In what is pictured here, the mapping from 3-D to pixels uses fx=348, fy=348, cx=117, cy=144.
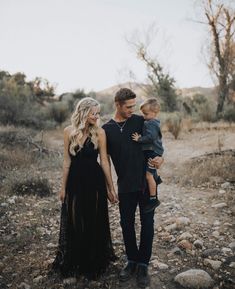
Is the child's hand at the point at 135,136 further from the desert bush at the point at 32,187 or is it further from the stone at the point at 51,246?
the desert bush at the point at 32,187

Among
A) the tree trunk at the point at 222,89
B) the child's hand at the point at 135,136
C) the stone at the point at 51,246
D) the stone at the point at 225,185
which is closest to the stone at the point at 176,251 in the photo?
the stone at the point at 51,246

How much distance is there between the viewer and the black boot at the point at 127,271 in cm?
378

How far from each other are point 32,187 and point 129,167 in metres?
4.06

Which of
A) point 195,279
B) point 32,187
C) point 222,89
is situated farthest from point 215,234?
point 222,89

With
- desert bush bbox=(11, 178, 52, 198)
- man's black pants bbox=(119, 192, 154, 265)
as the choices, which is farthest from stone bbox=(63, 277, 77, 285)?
desert bush bbox=(11, 178, 52, 198)

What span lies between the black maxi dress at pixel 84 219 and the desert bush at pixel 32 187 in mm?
3170

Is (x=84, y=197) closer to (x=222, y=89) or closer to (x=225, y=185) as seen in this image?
(x=225, y=185)

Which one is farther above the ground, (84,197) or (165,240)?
(84,197)

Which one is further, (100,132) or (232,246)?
(232,246)

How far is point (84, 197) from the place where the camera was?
378 cm

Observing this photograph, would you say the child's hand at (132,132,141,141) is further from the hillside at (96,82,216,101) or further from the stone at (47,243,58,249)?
the hillside at (96,82,216,101)

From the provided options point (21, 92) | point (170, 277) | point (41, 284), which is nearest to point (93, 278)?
point (41, 284)

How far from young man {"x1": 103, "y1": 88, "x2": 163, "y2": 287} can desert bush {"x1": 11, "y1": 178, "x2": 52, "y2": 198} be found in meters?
3.60

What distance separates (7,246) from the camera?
15.8 ft
